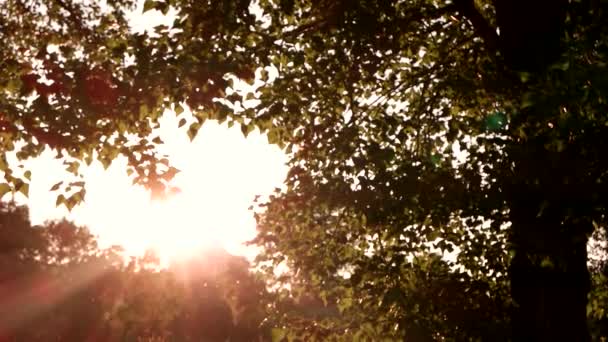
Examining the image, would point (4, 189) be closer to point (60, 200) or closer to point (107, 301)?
point (60, 200)

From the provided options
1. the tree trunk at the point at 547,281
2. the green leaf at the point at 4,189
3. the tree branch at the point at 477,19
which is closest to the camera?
the green leaf at the point at 4,189

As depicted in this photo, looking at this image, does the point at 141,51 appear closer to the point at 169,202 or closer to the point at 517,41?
the point at 169,202

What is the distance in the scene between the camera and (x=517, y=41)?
9055mm

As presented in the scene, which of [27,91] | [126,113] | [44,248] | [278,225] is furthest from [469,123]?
[44,248]

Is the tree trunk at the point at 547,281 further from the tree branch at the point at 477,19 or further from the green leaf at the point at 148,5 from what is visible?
the green leaf at the point at 148,5

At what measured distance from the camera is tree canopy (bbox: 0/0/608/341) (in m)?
7.38

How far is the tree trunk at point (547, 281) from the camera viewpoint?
787 cm

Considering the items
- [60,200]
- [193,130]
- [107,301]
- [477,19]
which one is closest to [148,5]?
[193,130]

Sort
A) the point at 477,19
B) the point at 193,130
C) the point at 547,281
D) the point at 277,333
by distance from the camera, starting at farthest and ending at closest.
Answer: the point at 277,333
the point at 477,19
the point at 193,130
the point at 547,281

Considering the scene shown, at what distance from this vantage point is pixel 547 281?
8.76 meters

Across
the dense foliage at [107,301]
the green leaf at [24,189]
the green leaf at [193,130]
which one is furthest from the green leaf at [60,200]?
the dense foliage at [107,301]

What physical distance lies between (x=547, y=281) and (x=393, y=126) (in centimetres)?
391

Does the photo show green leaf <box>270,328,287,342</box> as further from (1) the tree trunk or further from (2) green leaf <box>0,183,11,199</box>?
(2) green leaf <box>0,183,11,199</box>

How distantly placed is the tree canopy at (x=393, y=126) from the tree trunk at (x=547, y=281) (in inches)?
1.1
